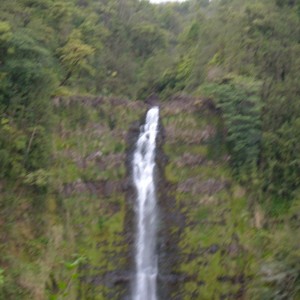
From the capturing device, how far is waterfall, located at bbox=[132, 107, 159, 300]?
790 inches

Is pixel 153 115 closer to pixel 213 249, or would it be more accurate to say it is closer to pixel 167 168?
pixel 167 168

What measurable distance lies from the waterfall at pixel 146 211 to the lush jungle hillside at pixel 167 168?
431mm

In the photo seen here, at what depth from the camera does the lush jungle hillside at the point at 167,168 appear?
18734 mm

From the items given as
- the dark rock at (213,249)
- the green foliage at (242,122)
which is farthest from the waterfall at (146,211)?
the green foliage at (242,122)

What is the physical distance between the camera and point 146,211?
73.0 feet

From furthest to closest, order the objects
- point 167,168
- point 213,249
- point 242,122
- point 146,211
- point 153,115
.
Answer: point 153,115
point 167,168
point 242,122
point 146,211
point 213,249

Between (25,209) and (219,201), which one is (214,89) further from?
(25,209)

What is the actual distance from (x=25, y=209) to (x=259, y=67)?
14.0 m

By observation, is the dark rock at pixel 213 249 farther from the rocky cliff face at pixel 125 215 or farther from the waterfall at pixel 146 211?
the waterfall at pixel 146 211

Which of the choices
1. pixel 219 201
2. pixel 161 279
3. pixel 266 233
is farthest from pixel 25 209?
pixel 266 233

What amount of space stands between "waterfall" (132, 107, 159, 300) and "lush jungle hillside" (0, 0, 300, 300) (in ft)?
1.41

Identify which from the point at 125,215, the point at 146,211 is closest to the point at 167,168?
the point at 146,211

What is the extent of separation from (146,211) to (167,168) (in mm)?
2685

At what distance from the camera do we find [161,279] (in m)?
20.1
